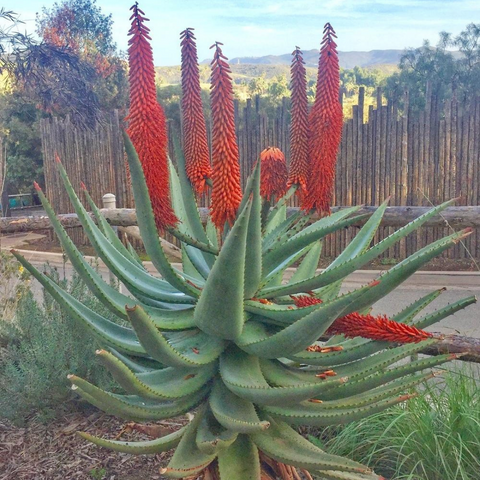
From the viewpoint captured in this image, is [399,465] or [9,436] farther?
[9,436]

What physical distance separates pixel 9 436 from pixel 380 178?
679 centimetres

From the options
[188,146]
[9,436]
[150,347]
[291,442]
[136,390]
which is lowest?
[9,436]

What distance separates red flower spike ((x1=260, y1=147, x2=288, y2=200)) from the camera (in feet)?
5.51

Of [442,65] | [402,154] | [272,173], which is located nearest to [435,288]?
[402,154]

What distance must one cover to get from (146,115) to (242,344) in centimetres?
64

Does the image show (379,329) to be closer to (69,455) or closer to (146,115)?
(146,115)

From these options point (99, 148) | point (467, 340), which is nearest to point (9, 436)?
point (467, 340)

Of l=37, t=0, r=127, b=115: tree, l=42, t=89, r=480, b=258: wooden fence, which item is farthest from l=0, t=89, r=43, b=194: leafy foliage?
l=42, t=89, r=480, b=258: wooden fence

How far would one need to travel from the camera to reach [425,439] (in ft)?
8.18

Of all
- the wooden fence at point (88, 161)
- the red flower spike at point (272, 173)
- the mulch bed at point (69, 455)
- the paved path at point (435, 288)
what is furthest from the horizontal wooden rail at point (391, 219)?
the wooden fence at point (88, 161)

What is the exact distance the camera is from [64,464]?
2543mm

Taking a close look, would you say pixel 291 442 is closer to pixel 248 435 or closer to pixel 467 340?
pixel 248 435

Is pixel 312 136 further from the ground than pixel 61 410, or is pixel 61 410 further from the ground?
pixel 312 136

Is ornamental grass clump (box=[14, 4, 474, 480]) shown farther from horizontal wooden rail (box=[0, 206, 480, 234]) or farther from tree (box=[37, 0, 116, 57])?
tree (box=[37, 0, 116, 57])
